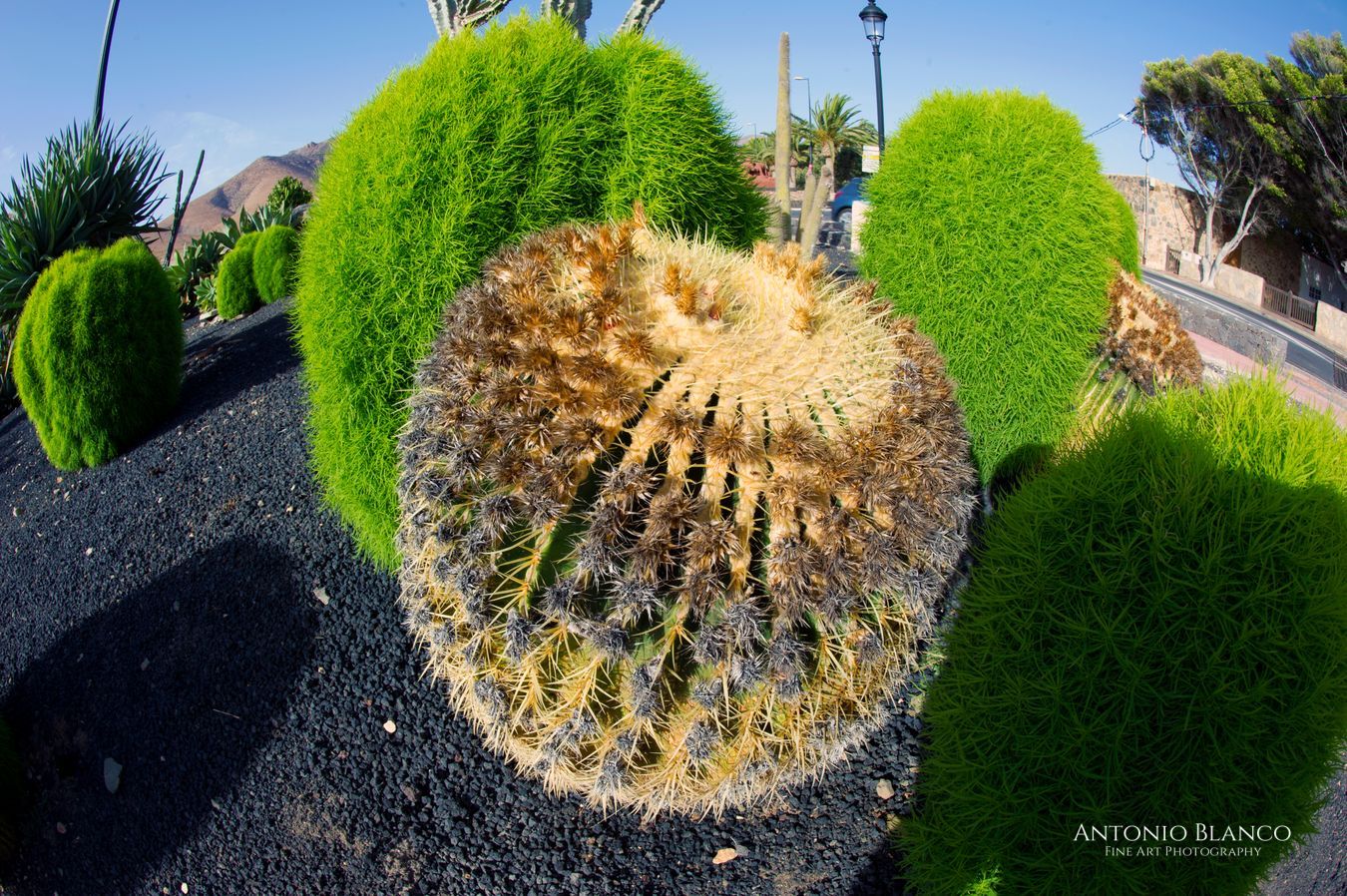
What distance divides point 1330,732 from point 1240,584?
1.40 feet

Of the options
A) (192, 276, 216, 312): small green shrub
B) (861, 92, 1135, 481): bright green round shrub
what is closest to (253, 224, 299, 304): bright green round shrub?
(192, 276, 216, 312): small green shrub

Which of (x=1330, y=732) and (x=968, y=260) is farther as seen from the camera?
(x=968, y=260)

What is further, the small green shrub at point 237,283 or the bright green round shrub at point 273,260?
the small green shrub at point 237,283

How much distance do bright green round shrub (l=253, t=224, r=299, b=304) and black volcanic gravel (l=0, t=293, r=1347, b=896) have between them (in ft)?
10.3

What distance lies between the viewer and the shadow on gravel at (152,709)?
10.0ft

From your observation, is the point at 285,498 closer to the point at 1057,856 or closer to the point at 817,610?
the point at 817,610

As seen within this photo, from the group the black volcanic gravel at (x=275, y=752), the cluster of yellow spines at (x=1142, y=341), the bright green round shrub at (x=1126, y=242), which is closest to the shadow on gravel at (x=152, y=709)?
the black volcanic gravel at (x=275, y=752)

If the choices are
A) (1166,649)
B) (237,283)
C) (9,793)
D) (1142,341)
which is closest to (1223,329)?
(1142,341)

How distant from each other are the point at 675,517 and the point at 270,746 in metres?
2.23

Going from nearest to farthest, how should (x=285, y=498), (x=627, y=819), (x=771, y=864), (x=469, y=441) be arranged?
(x=469, y=441)
(x=771, y=864)
(x=627, y=819)
(x=285, y=498)

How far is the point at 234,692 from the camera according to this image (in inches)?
126

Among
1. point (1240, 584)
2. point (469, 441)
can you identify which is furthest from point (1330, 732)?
point (469, 441)

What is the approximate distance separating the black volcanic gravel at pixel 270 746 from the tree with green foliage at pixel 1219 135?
23247mm

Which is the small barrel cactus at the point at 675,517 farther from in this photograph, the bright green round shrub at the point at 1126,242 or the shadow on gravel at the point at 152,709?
the bright green round shrub at the point at 1126,242
